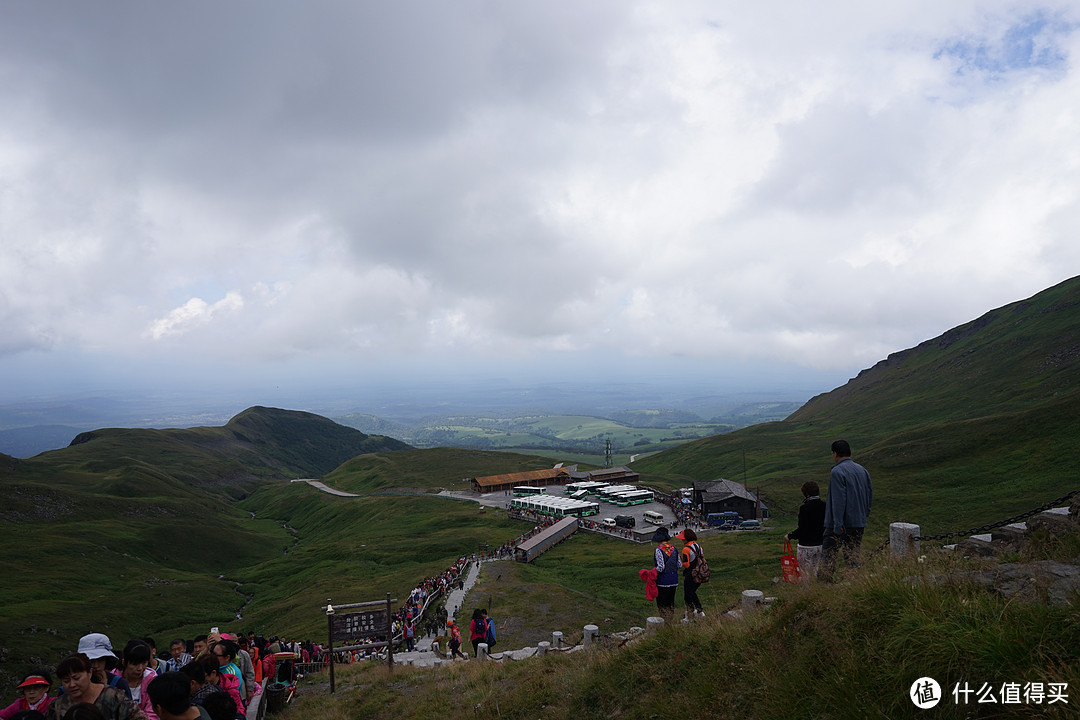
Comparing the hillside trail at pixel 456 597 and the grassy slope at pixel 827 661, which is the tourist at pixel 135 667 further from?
the hillside trail at pixel 456 597

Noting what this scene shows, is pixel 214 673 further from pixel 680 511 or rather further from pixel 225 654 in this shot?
pixel 680 511

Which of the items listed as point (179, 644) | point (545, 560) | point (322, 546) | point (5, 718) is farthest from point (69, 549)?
point (5, 718)

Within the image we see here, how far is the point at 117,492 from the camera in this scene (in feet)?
314

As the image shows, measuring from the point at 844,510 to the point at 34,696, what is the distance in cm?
1447

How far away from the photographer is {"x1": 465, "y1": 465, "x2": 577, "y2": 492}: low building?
298 feet

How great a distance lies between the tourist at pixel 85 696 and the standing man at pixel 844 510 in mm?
12031

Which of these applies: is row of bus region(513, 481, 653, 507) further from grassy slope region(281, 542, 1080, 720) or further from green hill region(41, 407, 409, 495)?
green hill region(41, 407, 409, 495)

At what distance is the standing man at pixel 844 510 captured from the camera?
1023 cm

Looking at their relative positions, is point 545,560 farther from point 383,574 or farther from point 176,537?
point 176,537

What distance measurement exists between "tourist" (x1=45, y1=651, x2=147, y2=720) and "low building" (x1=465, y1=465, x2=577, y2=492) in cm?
8476

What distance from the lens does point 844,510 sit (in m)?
10.3

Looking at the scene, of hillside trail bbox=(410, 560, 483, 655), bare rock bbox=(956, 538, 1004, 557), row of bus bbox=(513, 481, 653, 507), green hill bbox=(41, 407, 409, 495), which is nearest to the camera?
bare rock bbox=(956, 538, 1004, 557)

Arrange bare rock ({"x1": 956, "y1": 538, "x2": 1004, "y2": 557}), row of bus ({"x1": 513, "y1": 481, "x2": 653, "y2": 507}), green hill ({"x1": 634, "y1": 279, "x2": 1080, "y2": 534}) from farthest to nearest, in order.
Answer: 1. row of bus ({"x1": 513, "y1": 481, "x2": 653, "y2": 507})
2. green hill ({"x1": 634, "y1": 279, "x2": 1080, "y2": 534})
3. bare rock ({"x1": 956, "y1": 538, "x2": 1004, "y2": 557})

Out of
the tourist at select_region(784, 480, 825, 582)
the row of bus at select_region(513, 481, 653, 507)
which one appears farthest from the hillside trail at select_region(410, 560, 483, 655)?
the row of bus at select_region(513, 481, 653, 507)
